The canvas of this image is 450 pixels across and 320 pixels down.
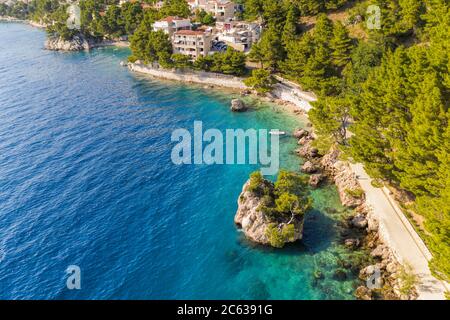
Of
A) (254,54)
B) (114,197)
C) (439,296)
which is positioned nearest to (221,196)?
(114,197)

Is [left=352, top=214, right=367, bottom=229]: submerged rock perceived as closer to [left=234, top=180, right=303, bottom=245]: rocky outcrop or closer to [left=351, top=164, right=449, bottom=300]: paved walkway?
[left=351, top=164, right=449, bottom=300]: paved walkway

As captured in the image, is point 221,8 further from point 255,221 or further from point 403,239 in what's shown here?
point 403,239

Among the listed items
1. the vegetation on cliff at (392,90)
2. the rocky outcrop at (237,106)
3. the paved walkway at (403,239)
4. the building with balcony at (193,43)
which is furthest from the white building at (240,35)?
the paved walkway at (403,239)

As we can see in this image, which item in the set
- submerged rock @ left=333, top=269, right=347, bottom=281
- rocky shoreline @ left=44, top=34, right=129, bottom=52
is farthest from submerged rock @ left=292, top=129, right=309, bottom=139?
rocky shoreline @ left=44, top=34, right=129, bottom=52

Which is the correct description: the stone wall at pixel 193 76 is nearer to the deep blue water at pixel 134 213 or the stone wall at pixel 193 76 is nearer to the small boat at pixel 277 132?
the deep blue water at pixel 134 213

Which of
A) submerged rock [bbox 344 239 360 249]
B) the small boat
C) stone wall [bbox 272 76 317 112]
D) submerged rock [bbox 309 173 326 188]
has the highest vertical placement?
stone wall [bbox 272 76 317 112]

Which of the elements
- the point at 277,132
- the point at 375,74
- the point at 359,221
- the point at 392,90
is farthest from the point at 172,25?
the point at 359,221
